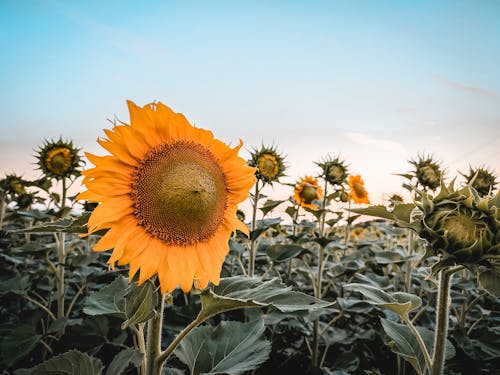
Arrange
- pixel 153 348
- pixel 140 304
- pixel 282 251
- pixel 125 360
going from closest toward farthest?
pixel 140 304, pixel 153 348, pixel 125 360, pixel 282 251

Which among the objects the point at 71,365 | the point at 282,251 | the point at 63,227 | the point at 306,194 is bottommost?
the point at 71,365

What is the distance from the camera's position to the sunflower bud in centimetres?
130

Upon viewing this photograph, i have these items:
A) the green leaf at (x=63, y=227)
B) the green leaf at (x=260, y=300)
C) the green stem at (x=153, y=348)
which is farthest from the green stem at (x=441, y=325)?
the green leaf at (x=63, y=227)

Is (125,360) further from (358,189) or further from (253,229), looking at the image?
(358,189)

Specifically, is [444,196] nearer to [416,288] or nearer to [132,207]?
[132,207]

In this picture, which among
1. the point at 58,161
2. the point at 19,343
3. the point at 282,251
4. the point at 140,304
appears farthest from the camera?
the point at 58,161

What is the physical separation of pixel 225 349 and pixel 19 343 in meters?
1.83

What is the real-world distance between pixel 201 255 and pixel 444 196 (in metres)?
0.95

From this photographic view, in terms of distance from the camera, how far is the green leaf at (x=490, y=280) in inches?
50.5

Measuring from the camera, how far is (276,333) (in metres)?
2.83

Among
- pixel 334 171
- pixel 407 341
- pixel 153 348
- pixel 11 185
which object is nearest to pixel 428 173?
pixel 334 171

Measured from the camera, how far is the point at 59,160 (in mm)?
3027

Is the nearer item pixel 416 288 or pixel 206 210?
pixel 206 210

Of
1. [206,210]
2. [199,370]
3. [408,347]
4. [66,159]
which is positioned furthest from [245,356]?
[66,159]
